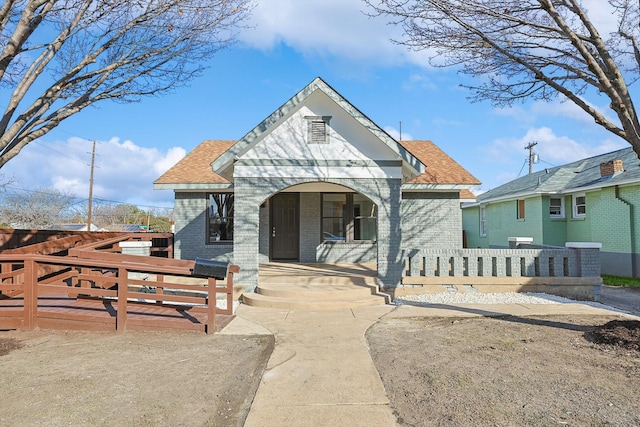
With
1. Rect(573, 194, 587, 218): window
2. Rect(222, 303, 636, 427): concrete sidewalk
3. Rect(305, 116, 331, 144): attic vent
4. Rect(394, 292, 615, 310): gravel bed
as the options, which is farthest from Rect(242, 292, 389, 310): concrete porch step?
Rect(573, 194, 587, 218): window

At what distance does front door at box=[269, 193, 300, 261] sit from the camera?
43.6 ft

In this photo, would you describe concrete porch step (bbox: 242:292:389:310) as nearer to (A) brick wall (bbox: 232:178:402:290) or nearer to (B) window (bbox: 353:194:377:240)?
(A) brick wall (bbox: 232:178:402:290)

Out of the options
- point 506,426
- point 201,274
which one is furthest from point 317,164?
point 506,426

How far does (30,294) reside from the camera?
612 centimetres

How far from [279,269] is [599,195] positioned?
508 inches

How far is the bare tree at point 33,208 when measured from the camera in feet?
93.4

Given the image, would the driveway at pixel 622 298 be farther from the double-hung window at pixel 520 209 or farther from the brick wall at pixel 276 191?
the double-hung window at pixel 520 209

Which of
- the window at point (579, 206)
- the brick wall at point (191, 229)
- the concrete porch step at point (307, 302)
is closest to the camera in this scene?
the concrete porch step at point (307, 302)

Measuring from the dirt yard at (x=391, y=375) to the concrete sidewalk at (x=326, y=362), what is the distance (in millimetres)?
189

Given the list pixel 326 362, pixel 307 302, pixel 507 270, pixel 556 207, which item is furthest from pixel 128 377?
pixel 556 207

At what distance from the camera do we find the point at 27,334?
592cm

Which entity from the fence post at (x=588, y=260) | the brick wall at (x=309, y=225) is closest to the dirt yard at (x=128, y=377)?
the brick wall at (x=309, y=225)

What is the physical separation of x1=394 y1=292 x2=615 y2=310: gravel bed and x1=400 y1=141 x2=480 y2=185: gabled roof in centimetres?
396

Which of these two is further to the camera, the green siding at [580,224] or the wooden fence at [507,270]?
the green siding at [580,224]
